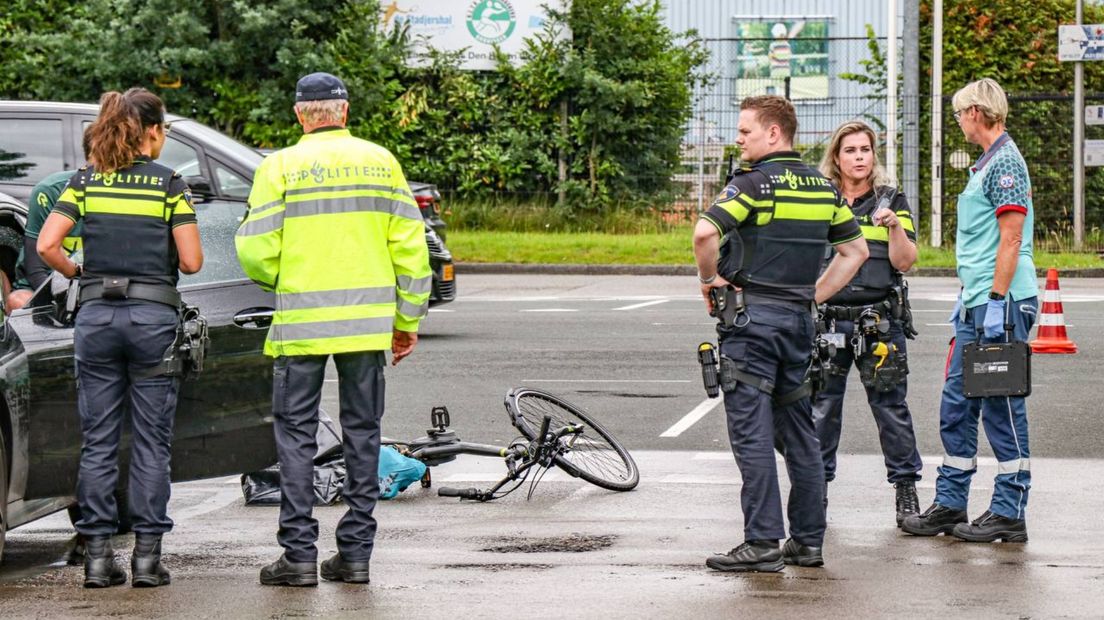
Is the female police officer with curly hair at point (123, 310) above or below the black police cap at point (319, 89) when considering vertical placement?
below

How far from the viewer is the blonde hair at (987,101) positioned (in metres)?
7.24

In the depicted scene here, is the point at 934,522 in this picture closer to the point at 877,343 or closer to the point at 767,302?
the point at 877,343

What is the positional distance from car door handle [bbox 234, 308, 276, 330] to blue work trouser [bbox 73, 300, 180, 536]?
2.42 ft

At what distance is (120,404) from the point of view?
6559mm

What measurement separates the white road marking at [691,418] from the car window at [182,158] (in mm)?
3101

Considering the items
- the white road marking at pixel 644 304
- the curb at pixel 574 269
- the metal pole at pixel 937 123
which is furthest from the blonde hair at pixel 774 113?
the metal pole at pixel 937 123

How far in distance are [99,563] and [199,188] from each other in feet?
11.1

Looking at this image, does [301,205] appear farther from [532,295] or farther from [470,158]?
[470,158]

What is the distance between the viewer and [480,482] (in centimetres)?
902

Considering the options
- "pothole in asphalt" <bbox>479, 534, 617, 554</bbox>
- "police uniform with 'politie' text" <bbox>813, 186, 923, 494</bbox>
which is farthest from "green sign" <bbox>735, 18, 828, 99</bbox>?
"pothole in asphalt" <bbox>479, 534, 617, 554</bbox>

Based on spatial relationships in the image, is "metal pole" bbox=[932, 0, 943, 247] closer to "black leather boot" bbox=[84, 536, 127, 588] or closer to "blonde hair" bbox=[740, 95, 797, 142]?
"blonde hair" bbox=[740, 95, 797, 142]

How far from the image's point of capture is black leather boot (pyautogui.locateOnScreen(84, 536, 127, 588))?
6.48 meters

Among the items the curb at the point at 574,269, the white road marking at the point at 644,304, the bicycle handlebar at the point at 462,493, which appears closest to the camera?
the bicycle handlebar at the point at 462,493

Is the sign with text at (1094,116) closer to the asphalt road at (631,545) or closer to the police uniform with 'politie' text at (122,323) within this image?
the asphalt road at (631,545)
